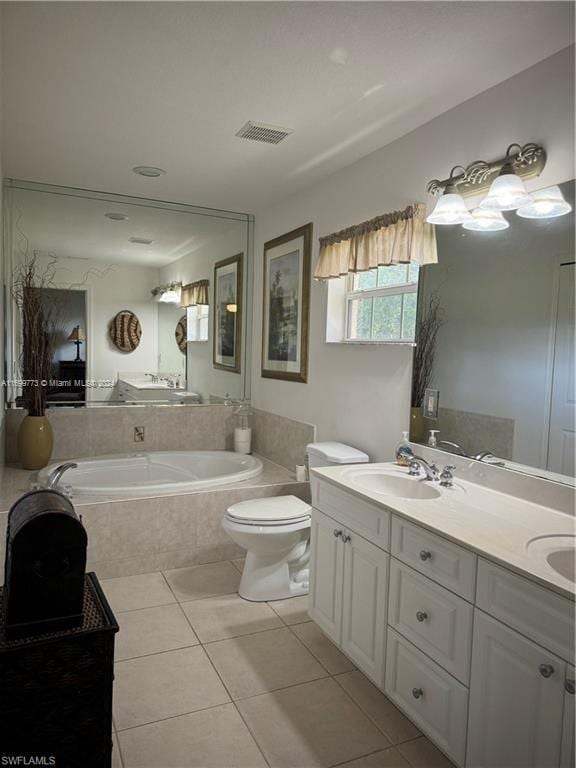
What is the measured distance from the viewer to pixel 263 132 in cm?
279

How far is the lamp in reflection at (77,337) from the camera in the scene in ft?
13.1

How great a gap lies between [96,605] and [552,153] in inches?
84.5

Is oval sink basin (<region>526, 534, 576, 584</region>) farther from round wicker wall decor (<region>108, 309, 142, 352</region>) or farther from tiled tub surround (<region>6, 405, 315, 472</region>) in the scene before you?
round wicker wall decor (<region>108, 309, 142, 352</region>)

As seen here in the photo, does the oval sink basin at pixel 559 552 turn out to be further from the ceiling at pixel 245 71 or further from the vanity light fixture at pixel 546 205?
the ceiling at pixel 245 71

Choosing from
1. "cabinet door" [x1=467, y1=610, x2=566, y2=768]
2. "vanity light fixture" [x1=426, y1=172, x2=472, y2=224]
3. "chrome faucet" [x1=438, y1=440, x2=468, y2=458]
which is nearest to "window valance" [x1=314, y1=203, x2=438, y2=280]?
"vanity light fixture" [x1=426, y1=172, x2=472, y2=224]

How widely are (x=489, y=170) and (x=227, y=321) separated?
2.72 meters

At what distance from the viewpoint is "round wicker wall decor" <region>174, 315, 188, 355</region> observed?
449cm

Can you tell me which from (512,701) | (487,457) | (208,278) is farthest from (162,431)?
(512,701)

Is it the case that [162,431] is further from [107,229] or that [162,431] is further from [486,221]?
[486,221]

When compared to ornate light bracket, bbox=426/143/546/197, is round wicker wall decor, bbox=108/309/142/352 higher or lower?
lower

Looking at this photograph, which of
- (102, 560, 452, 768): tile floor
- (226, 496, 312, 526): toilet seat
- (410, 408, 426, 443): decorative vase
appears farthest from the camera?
(226, 496, 312, 526): toilet seat

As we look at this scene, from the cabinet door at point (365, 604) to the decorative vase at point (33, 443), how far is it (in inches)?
94.1

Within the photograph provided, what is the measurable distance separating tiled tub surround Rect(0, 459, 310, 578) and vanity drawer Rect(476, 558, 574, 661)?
2.10 m

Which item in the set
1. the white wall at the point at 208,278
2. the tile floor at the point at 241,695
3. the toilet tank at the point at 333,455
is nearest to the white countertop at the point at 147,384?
the white wall at the point at 208,278
